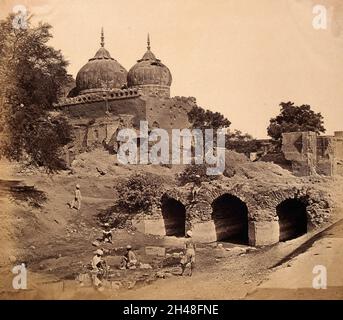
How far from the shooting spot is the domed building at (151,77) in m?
29.8

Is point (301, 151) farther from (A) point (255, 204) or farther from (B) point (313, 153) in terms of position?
(A) point (255, 204)

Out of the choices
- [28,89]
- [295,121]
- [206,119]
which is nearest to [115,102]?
[206,119]

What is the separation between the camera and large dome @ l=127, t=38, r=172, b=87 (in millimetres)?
29781

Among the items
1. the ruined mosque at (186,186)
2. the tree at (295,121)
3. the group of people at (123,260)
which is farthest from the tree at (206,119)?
the group of people at (123,260)

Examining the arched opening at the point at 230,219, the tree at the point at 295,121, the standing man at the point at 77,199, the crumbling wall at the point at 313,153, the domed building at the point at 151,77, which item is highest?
the domed building at the point at 151,77

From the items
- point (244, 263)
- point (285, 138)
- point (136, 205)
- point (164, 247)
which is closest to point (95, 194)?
point (136, 205)

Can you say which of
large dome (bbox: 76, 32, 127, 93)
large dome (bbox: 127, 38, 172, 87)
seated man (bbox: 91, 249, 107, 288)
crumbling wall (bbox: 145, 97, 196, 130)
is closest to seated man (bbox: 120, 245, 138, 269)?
seated man (bbox: 91, 249, 107, 288)

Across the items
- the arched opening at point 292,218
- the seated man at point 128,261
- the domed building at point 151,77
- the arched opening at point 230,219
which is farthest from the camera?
the domed building at point 151,77

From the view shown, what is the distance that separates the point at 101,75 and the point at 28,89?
14.4m

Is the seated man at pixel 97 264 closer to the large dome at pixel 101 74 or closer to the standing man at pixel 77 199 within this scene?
the standing man at pixel 77 199

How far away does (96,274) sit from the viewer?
13445mm

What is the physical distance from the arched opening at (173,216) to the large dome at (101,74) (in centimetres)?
1183

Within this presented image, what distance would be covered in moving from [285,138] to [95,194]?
10.1 m

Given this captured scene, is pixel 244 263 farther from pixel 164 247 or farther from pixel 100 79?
pixel 100 79
